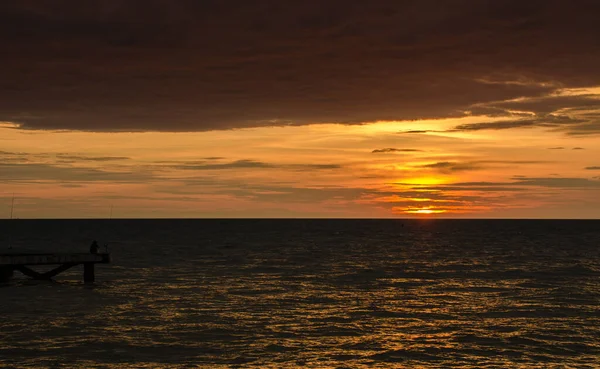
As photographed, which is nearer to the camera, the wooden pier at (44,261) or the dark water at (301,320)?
the dark water at (301,320)

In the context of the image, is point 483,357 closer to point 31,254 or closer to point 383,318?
point 383,318

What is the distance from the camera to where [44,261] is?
1988 inches

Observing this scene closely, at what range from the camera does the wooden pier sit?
4972 cm

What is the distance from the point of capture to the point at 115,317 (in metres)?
36.0

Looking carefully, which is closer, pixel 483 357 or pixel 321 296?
pixel 483 357

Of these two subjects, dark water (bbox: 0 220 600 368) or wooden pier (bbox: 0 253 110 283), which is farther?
wooden pier (bbox: 0 253 110 283)

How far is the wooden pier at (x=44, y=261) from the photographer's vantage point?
4972 centimetres

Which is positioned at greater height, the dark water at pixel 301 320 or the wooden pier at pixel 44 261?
the wooden pier at pixel 44 261

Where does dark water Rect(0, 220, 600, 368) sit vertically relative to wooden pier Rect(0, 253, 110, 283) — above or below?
below

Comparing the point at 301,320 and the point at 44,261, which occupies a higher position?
the point at 44,261

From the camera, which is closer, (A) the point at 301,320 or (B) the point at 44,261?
(A) the point at 301,320

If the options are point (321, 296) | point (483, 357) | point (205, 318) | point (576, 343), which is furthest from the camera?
point (321, 296)

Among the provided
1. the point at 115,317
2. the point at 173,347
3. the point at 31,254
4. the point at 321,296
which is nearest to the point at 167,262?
the point at 31,254

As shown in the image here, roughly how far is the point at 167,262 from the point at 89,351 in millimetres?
51454
